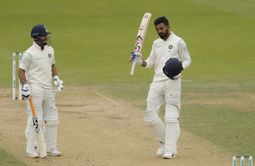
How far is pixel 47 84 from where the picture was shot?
14469 mm

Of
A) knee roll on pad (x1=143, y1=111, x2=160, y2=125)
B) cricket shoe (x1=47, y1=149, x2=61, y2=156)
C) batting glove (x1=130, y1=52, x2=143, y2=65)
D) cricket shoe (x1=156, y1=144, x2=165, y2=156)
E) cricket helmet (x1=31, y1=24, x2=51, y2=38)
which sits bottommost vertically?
cricket shoe (x1=47, y1=149, x2=61, y2=156)

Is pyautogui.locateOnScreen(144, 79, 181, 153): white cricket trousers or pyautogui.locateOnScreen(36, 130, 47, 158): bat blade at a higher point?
pyautogui.locateOnScreen(144, 79, 181, 153): white cricket trousers

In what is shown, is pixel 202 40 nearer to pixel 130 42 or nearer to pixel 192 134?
pixel 130 42

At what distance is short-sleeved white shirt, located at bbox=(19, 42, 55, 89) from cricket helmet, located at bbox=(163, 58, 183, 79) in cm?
186

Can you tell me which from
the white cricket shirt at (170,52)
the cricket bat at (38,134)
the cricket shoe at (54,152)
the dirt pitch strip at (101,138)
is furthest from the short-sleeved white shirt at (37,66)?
the white cricket shirt at (170,52)

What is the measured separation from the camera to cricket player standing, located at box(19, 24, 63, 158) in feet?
47.1

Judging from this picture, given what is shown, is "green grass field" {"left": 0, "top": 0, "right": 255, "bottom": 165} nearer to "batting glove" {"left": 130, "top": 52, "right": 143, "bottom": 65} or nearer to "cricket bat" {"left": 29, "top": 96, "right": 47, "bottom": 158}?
"cricket bat" {"left": 29, "top": 96, "right": 47, "bottom": 158}

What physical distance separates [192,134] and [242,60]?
13.2m

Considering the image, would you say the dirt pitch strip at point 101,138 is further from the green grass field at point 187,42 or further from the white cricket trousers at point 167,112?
the green grass field at point 187,42

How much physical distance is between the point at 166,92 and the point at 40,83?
1962 mm

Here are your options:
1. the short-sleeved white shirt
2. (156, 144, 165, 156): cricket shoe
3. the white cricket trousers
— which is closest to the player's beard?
the white cricket trousers

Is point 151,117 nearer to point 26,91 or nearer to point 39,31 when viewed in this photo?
point 26,91

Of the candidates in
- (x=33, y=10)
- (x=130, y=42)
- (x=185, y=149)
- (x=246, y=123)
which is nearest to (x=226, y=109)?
(x=246, y=123)

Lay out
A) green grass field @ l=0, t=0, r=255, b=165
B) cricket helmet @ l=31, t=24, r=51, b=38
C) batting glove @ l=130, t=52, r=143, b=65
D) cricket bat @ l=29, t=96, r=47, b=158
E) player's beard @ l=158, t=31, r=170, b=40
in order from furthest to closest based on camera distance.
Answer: green grass field @ l=0, t=0, r=255, b=165 < batting glove @ l=130, t=52, r=143, b=65 < player's beard @ l=158, t=31, r=170, b=40 < cricket helmet @ l=31, t=24, r=51, b=38 < cricket bat @ l=29, t=96, r=47, b=158
